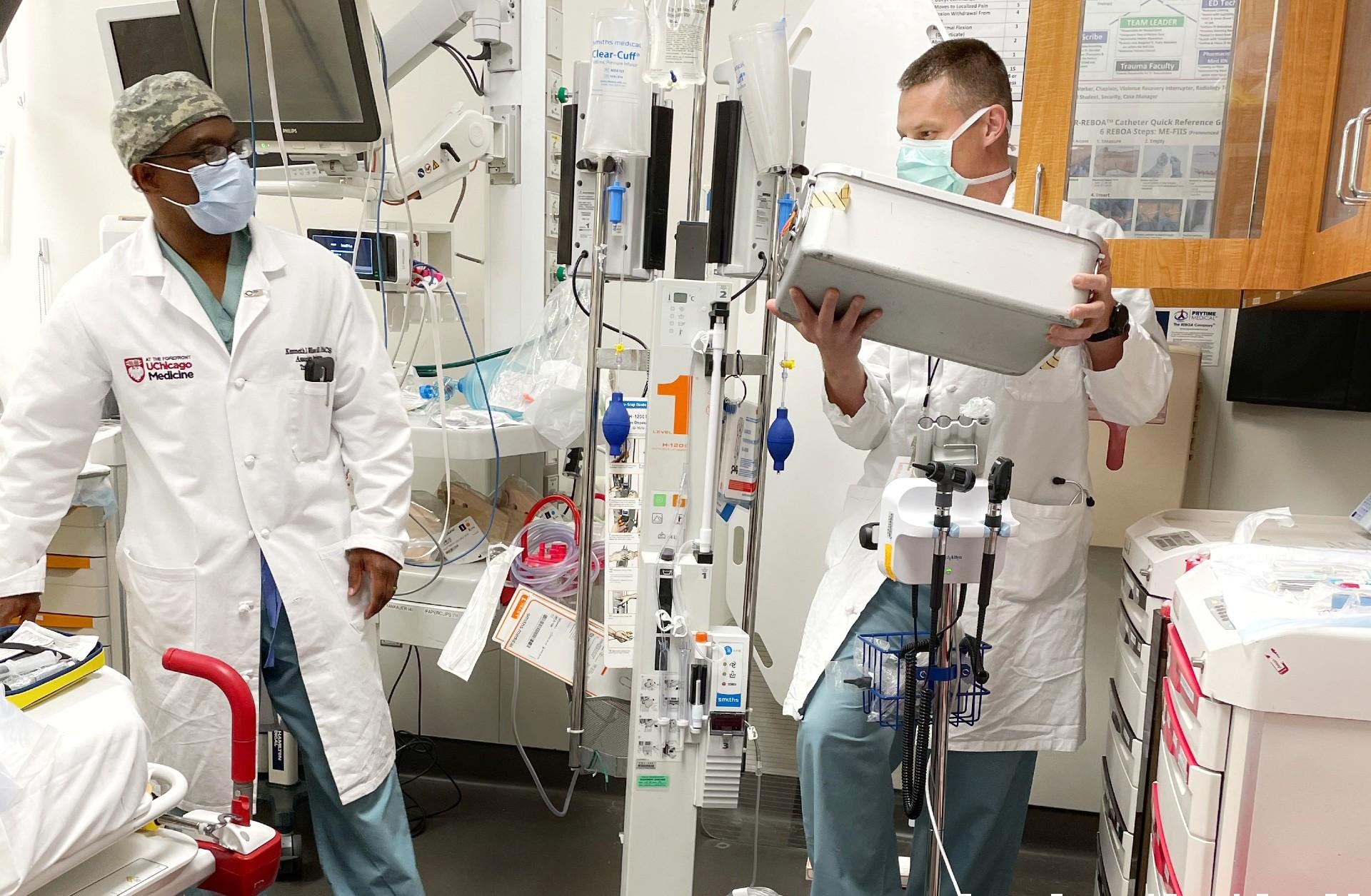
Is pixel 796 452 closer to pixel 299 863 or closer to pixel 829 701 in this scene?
pixel 829 701

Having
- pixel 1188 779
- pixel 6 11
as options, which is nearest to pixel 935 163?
pixel 1188 779

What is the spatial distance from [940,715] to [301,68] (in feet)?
6.84

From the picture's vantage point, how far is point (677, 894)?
6.48 feet

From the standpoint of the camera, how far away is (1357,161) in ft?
4.76

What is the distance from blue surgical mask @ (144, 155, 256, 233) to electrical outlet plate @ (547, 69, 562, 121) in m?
1.13

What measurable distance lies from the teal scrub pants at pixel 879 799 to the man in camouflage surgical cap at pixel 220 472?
0.86 m

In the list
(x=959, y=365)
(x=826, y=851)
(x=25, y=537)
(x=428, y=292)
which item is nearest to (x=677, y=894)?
(x=826, y=851)

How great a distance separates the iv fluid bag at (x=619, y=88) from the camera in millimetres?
1840

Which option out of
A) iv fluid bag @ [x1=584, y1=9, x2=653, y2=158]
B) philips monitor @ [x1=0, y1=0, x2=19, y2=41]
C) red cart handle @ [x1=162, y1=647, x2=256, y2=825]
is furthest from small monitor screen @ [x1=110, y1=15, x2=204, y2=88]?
philips monitor @ [x1=0, y1=0, x2=19, y2=41]

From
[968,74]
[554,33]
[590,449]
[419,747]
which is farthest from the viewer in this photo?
[419,747]

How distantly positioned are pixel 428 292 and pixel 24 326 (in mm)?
1944

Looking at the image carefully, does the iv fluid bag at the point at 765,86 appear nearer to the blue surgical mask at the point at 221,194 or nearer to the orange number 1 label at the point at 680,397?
the orange number 1 label at the point at 680,397

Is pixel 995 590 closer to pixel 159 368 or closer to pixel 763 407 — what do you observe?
pixel 763 407

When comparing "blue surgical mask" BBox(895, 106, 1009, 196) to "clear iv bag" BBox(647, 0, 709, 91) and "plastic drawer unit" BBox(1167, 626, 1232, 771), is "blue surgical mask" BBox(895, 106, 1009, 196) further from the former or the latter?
"plastic drawer unit" BBox(1167, 626, 1232, 771)
